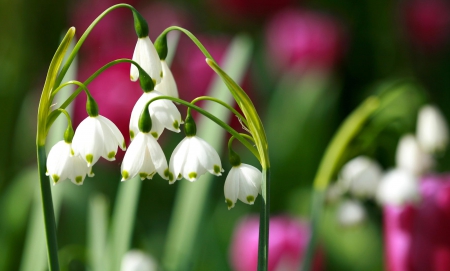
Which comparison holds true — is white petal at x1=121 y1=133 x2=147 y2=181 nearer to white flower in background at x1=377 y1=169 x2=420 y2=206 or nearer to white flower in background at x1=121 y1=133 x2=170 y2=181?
white flower in background at x1=121 y1=133 x2=170 y2=181

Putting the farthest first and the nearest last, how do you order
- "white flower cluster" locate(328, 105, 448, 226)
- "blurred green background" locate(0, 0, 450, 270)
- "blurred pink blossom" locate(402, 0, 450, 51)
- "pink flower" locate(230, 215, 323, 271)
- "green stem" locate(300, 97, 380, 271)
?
"blurred pink blossom" locate(402, 0, 450, 51) < "blurred green background" locate(0, 0, 450, 270) < "pink flower" locate(230, 215, 323, 271) < "white flower cluster" locate(328, 105, 448, 226) < "green stem" locate(300, 97, 380, 271)

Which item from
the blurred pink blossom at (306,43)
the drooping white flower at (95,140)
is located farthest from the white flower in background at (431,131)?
the blurred pink blossom at (306,43)

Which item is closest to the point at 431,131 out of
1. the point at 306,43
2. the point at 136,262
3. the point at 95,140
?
the point at 136,262

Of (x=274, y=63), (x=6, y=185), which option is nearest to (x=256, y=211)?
(x=274, y=63)

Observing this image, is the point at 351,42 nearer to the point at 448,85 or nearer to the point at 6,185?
the point at 448,85

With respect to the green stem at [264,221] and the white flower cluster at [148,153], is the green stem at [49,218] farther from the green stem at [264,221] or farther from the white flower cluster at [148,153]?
the green stem at [264,221]

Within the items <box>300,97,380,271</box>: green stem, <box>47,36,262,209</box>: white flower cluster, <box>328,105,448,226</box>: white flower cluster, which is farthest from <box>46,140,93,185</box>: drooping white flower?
<box>328,105,448,226</box>: white flower cluster

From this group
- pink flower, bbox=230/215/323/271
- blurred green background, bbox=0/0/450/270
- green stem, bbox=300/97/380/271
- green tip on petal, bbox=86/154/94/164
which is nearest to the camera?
green tip on petal, bbox=86/154/94/164
